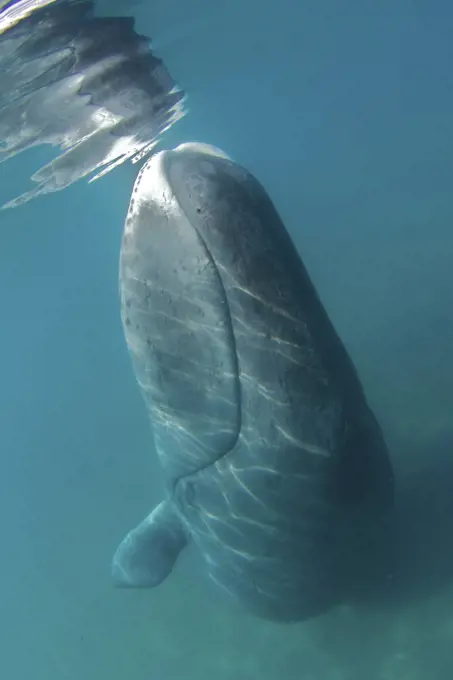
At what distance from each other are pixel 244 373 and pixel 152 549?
10.9 ft

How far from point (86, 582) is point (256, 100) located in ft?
91.1

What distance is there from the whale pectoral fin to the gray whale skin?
1.14 metres

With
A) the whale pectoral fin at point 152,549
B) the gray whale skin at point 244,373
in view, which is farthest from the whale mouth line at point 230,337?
the whale pectoral fin at point 152,549

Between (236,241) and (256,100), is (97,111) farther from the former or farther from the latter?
(256,100)

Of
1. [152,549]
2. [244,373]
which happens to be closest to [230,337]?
[244,373]

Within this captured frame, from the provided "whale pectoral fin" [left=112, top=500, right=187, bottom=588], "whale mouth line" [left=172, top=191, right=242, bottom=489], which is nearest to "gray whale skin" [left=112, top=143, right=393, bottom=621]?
"whale mouth line" [left=172, top=191, right=242, bottom=489]

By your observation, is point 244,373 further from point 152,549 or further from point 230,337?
point 152,549

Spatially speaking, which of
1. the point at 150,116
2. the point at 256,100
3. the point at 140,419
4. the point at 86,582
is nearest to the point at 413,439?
the point at 86,582

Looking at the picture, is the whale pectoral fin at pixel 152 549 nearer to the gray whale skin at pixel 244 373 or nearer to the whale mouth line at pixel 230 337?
the gray whale skin at pixel 244 373

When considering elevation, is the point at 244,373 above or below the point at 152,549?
above

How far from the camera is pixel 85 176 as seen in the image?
75.4 ft

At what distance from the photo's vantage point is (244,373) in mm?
4621

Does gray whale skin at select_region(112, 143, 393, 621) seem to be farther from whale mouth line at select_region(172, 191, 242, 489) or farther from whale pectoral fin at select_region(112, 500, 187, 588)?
whale pectoral fin at select_region(112, 500, 187, 588)

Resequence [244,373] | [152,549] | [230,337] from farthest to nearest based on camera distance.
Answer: [152,549]
[244,373]
[230,337]
